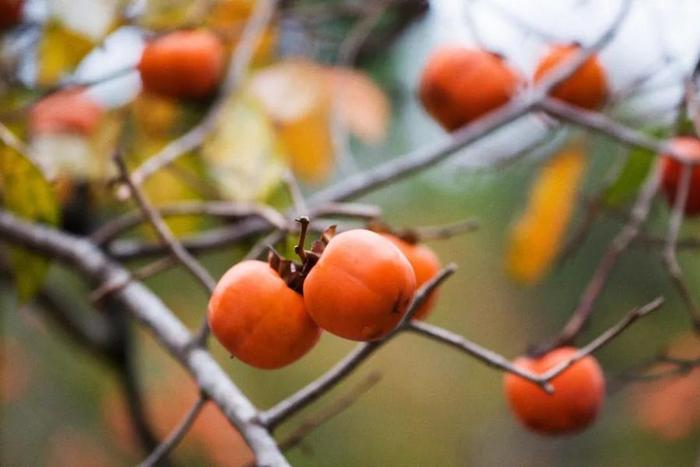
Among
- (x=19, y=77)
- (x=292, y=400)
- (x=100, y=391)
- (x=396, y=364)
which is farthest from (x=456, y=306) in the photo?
(x=292, y=400)

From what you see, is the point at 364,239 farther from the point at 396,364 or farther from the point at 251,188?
the point at 396,364

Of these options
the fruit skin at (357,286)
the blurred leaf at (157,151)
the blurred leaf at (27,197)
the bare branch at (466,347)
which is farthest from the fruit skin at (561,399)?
the blurred leaf at (157,151)

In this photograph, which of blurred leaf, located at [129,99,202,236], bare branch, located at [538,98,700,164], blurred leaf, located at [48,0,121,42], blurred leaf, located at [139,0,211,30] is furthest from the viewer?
blurred leaf, located at [129,99,202,236]

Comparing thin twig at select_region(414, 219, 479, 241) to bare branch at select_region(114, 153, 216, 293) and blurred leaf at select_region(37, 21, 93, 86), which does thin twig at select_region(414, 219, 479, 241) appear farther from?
blurred leaf at select_region(37, 21, 93, 86)

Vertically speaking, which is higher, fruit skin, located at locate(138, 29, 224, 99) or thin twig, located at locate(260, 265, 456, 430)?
fruit skin, located at locate(138, 29, 224, 99)

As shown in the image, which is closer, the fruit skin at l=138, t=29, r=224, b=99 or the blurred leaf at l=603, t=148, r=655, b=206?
the blurred leaf at l=603, t=148, r=655, b=206

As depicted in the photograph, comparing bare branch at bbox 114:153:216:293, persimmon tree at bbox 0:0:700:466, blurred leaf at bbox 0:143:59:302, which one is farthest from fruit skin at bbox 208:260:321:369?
blurred leaf at bbox 0:143:59:302

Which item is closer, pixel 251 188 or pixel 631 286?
pixel 251 188

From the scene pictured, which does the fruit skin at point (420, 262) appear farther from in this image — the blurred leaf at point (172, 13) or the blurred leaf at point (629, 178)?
the blurred leaf at point (172, 13)
